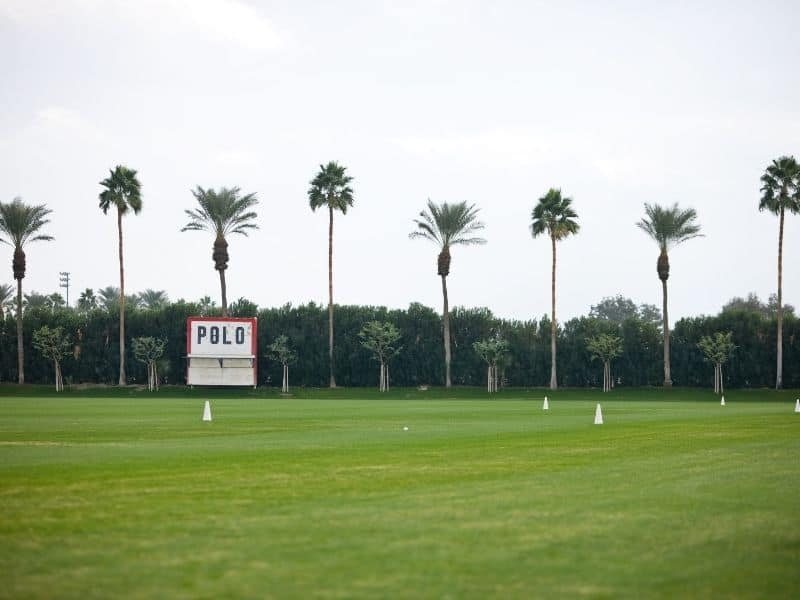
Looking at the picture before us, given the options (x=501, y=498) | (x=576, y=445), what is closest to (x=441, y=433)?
(x=576, y=445)

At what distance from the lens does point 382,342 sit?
93562 millimetres

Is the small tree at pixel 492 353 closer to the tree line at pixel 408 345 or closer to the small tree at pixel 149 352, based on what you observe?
the tree line at pixel 408 345

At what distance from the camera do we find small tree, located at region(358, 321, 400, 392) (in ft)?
307

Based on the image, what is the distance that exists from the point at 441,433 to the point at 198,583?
21099 millimetres

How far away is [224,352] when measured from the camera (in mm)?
90250

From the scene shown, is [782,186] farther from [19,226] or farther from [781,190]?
[19,226]

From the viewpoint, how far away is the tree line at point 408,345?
3644 inches

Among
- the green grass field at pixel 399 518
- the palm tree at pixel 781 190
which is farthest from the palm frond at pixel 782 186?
the green grass field at pixel 399 518

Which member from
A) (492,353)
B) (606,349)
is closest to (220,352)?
(492,353)

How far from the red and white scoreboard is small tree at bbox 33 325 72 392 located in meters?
12.1

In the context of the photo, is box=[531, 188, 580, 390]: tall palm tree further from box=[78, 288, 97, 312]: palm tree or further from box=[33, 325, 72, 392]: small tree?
box=[78, 288, 97, 312]: palm tree

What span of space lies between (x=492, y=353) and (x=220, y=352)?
22.7m

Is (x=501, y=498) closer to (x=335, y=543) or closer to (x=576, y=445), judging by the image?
(x=335, y=543)

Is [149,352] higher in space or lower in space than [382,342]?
lower
